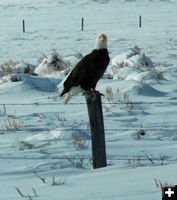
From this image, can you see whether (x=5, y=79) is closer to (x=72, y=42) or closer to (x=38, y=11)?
(x=72, y=42)

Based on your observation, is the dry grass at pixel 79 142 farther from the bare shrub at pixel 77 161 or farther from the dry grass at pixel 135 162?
A: the dry grass at pixel 135 162

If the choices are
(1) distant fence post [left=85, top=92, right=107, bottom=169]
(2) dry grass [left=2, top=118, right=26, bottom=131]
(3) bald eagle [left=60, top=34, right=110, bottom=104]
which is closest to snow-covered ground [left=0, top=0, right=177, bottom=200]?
(2) dry grass [left=2, top=118, right=26, bottom=131]

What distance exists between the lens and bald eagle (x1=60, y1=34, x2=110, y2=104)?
5.88 m

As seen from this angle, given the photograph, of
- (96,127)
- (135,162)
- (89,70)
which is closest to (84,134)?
(89,70)

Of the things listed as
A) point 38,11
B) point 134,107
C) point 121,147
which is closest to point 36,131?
point 121,147

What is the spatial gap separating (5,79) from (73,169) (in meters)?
5.68

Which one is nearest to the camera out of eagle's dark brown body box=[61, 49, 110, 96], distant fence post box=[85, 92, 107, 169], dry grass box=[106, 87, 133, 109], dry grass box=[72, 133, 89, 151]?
distant fence post box=[85, 92, 107, 169]

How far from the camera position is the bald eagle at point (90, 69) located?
588cm

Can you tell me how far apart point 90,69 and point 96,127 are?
109 centimetres

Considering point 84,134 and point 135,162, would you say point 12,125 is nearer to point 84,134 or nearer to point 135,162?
point 84,134

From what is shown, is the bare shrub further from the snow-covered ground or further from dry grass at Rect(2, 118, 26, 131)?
dry grass at Rect(2, 118, 26, 131)

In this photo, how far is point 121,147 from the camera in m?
6.23

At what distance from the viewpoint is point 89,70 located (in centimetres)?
592

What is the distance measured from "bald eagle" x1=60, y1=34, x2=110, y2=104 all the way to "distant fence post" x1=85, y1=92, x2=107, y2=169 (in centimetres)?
92
